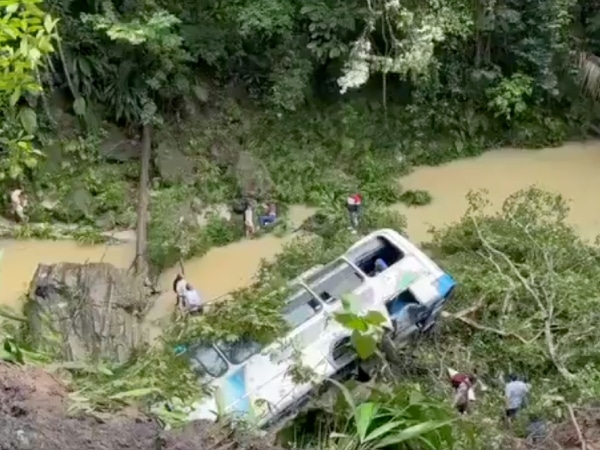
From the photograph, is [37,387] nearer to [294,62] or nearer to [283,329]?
[283,329]

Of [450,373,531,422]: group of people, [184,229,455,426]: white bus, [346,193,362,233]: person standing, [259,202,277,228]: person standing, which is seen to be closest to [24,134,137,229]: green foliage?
[259,202,277,228]: person standing

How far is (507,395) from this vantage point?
7969 mm

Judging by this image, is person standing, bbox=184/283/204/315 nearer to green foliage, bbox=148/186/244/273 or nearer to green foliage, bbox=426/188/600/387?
green foliage, bbox=148/186/244/273

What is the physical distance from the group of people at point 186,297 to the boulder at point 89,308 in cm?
38

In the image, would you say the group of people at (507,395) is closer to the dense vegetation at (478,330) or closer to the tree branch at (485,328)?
the dense vegetation at (478,330)

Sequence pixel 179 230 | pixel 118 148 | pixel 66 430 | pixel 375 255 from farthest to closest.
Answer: pixel 118 148 < pixel 179 230 < pixel 375 255 < pixel 66 430

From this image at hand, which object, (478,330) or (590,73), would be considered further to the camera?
(590,73)

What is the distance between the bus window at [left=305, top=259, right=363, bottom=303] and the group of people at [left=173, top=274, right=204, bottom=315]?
1213 mm

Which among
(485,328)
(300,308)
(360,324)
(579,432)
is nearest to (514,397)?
(485,328)

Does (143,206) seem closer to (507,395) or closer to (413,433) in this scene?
(507,395)

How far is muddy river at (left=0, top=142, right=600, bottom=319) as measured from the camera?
10492mm

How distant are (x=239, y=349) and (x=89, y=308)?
210 centimetres

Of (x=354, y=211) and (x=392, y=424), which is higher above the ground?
(x=392, y=424)

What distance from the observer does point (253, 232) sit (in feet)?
36.2
